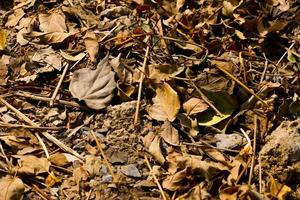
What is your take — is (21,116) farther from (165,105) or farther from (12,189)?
(165,105)

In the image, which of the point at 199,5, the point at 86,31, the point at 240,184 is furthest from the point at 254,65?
the point at 86,31

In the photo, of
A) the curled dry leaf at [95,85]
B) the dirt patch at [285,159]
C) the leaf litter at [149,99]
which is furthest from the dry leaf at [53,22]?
the dirt patch at [285,159]

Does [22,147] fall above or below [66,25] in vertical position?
below

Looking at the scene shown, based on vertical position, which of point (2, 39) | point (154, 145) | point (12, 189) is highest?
point (2, 39)

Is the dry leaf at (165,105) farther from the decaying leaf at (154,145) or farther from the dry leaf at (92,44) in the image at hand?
the dry leaf at (92,44)

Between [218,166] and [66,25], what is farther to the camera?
[66,25]

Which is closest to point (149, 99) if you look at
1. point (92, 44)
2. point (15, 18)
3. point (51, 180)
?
point (92, 44)

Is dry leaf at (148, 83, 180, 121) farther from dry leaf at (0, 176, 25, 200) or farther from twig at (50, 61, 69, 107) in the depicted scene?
dry leaf at (0, 176, 25, 200)

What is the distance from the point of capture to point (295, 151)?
5.39 feet

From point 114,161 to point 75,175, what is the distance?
13 centimetres

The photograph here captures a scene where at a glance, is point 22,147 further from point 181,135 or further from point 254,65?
point 254,65

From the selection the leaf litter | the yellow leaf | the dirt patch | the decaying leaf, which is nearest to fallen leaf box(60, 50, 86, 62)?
the leaf litter

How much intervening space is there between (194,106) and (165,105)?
0.32 ft

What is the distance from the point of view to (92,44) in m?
1.88
